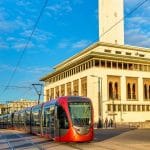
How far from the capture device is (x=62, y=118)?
25250 mm

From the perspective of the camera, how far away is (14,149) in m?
21.4

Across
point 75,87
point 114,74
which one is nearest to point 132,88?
point 114,74

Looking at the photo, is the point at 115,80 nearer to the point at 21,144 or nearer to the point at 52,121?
the point at 52,121

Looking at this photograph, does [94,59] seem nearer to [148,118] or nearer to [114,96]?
[114,96]

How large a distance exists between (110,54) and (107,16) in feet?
28.9

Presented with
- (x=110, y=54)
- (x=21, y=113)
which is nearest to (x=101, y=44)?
(x=110, y=54)

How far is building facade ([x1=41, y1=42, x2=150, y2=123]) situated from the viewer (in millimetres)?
88000

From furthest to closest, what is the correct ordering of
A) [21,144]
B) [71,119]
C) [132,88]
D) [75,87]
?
[75,87] → [132,88] → [21,144] → [71,119]

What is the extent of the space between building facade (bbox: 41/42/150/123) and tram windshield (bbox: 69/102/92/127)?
58206mm

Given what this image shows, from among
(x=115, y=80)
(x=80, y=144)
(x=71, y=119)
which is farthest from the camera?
(x=115, y=80)

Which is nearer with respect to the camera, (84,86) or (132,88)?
(84,86)

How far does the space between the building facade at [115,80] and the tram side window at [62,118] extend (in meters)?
58.1

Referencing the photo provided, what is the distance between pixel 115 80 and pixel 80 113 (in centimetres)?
6737

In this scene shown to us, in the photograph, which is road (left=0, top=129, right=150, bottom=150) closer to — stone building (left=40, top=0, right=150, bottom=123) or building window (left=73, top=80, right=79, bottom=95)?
stone building (left=40, top=0, right=150, bottom=123)
